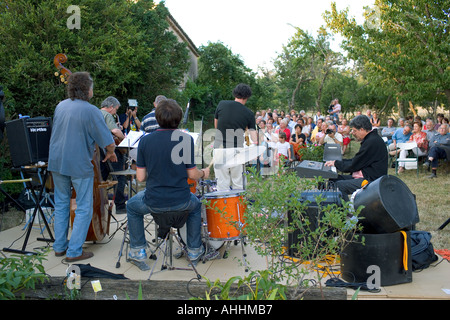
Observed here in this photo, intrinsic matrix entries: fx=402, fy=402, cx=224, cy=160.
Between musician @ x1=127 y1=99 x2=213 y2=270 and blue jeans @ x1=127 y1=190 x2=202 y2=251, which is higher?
musician @ x1=127 y1=99 x2=213 y2=270

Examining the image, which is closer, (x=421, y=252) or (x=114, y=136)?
(x=421, y=252)

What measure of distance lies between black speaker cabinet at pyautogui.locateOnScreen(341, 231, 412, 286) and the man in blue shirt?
7.79 metres

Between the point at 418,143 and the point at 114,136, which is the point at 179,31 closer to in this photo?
the point at 418,143

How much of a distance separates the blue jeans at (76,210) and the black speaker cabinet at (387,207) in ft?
9.01

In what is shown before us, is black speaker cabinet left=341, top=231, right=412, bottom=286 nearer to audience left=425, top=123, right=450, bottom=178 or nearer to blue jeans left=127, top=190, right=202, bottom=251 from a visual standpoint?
blue jeans left=127, top=190, right=202, bottom=251

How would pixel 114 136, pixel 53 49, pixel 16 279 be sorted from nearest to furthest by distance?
1. pixel 16 279
2. pixel 114 136
3. pixel 53 49

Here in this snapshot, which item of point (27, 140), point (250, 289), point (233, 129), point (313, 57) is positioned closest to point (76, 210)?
point (27, 140)

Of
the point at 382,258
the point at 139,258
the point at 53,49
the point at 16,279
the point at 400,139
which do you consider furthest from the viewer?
the point at 400,139

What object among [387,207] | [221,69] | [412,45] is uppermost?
[221,69]

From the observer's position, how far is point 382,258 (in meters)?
3.53

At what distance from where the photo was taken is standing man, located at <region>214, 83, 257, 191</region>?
533cm

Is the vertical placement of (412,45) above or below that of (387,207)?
above

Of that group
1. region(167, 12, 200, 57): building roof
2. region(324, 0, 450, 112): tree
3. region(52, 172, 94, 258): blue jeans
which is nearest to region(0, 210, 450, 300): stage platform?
region(52, 172, 94, 258): blue jeans

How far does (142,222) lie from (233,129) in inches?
74.1
